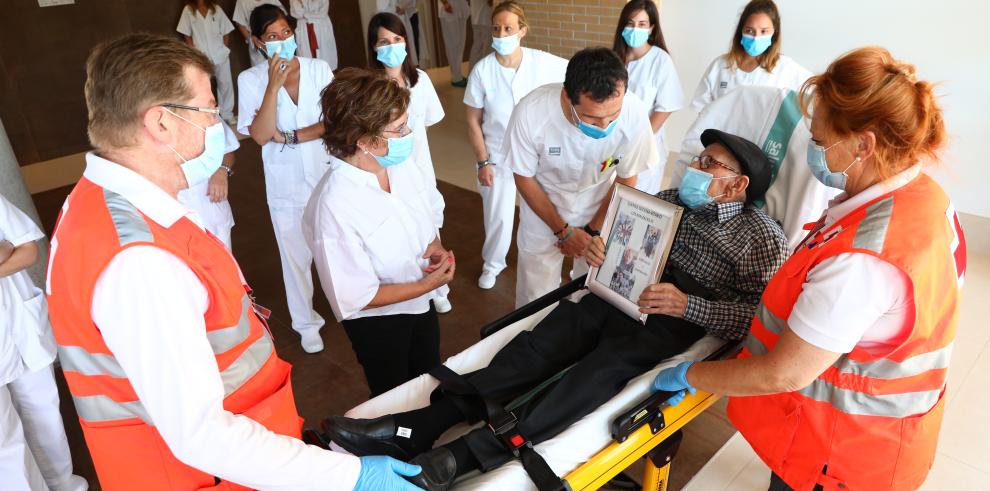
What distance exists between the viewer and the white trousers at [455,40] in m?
9.82

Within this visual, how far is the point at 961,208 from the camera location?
4203 mm

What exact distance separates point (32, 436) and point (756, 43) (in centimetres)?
411

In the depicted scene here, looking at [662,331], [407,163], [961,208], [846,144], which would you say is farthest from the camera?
[961,208]

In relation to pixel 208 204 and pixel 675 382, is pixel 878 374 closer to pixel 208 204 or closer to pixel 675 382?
pixel 675 382

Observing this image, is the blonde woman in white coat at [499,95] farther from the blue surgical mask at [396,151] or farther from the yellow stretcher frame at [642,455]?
the yellow stretcher frame at [642,455]

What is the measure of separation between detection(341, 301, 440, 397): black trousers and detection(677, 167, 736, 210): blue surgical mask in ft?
3.69

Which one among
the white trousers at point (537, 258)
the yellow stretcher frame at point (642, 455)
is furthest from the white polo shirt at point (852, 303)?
the white trousers at point (537, 258)

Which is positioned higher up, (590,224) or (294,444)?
(294,444)

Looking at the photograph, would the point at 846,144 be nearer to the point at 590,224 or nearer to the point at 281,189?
the point at 590,224

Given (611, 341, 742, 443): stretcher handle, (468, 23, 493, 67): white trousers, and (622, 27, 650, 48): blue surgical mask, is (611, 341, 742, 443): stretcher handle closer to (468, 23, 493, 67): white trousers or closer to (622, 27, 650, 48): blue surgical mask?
(622, 27, 650, 48): blue surgical mask

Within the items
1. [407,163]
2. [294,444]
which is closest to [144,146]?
[294,444]

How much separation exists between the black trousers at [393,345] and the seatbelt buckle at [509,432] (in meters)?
0.62

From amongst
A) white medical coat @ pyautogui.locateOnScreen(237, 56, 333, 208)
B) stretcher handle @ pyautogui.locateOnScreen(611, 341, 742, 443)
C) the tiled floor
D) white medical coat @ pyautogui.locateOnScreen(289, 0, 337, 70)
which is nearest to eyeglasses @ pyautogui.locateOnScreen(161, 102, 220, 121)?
stretcher handle @ pyautogui.locateOnScreen(611, 341, 742, 443)

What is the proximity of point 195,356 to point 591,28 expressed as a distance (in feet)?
16.0
